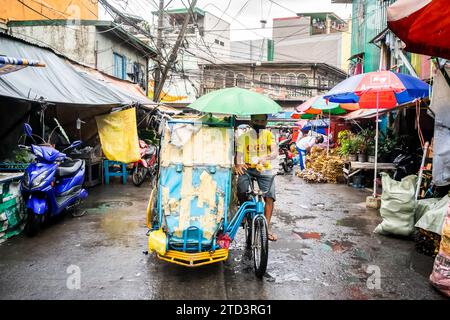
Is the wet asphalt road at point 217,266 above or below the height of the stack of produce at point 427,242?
below

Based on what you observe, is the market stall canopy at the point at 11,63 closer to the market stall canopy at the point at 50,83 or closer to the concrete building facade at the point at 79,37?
the market stall canopy at the point at 50,83

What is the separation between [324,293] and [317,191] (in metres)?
7.04

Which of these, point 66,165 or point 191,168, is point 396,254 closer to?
point 191,168

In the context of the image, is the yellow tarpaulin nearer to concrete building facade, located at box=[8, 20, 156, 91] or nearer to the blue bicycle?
the blue bicycle

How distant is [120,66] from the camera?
58.3 ft

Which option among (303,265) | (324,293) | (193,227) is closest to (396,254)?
(303,265)

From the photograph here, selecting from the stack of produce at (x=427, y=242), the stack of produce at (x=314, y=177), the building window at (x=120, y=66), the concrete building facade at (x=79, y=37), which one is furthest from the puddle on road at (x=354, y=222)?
the building window at (x=120, y=66)

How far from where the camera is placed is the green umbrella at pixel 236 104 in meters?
4.51

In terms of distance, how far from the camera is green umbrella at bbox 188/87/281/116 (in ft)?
14.8

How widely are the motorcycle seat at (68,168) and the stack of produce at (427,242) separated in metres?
5.58

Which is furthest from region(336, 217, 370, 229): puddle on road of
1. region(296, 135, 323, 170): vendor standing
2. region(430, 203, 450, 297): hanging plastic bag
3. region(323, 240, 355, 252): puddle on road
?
region(296, 135, 323, 170): vendor standing

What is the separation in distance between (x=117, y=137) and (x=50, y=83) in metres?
2.35

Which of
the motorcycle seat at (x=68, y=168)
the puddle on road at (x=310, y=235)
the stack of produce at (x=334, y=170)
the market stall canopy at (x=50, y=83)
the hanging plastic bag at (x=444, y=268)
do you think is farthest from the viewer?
the stack of produce at (x=334, y=170)
